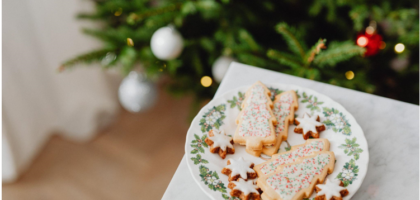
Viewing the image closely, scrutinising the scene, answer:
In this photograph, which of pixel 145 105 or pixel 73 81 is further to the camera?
pixel 73 81

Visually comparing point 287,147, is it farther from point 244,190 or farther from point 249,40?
point 249,40

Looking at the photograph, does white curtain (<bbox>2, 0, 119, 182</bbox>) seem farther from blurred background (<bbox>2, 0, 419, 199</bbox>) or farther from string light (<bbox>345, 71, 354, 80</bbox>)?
string light (<bbox>345, 71, 354, 80</bbox>)

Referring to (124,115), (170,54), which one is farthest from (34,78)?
(170,54)

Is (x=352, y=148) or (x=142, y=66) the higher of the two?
(x=352, y=148)

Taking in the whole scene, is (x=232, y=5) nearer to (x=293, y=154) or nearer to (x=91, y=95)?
A: (x=293, y=154)

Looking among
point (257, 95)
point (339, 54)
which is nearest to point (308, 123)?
point (257, 95)

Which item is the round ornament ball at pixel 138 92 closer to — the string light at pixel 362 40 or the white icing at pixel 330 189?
the string light at pixel 362 40
